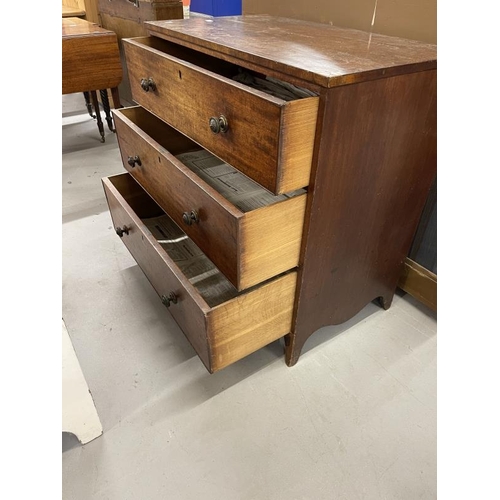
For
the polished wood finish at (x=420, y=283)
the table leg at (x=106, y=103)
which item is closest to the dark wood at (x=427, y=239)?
the polished wood finish at (x=420, y=283)

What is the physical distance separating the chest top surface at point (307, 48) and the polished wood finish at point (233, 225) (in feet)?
0.69

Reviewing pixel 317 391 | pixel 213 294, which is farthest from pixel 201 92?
pixel 317 391

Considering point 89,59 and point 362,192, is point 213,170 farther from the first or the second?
point 89,59

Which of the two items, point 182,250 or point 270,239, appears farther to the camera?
point 182,250

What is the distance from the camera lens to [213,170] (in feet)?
3.29

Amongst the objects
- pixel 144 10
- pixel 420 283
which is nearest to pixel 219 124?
pixel 420 283

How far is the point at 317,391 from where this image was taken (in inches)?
37.7

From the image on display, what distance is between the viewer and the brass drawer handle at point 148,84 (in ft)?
2.96

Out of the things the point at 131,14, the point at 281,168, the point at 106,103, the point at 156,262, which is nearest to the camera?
the point at 281,168

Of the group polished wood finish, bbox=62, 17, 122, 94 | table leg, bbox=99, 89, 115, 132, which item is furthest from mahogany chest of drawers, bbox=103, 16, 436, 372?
table leg, bbox=99, 89, 115, 132

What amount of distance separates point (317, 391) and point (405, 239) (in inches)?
17.7

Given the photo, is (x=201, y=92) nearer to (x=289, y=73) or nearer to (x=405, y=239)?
(x=289, y=73)

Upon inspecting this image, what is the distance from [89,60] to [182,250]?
1258mm

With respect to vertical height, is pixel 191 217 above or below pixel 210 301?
above
